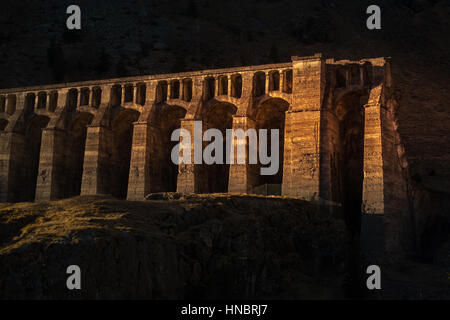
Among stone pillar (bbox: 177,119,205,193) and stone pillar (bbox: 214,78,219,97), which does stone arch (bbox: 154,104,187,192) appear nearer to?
stone pillar (bbox: 177,119,205,193)

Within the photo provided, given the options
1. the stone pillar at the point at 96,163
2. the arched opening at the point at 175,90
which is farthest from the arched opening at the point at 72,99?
the arched opening at the point at 175,90

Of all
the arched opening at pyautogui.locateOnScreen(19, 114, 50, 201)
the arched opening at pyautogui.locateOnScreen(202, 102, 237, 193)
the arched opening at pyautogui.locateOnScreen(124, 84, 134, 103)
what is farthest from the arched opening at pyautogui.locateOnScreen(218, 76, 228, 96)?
the arched opening at pyautogui.locateOnScreen(19, 114, 50, 201)

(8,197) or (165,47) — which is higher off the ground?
(165,47)

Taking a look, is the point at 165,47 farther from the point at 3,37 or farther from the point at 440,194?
the point at 440,194

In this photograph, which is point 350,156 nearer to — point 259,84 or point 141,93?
point 259,84

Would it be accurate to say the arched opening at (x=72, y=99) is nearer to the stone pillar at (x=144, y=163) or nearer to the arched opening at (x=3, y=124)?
the arched opening at (x=3, y=124)

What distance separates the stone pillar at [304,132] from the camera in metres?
39.5

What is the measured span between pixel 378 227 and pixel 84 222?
19.9 m

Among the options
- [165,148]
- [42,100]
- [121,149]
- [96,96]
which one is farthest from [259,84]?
[42,100]

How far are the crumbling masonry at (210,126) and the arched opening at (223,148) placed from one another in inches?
4.0

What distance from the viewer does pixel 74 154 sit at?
50.9 metres

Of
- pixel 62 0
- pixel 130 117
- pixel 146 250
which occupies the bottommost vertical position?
pixel 146 250

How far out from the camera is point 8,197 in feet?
162

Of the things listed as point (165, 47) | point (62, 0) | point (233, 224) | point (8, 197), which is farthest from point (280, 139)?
point (62, 0)
